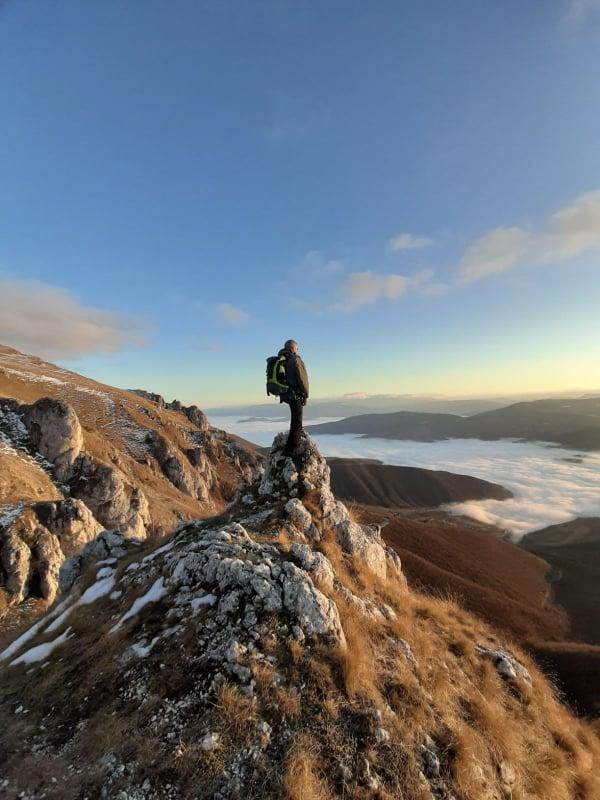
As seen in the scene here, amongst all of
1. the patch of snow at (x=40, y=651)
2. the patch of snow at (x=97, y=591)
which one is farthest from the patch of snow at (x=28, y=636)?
the patch of snow at (x=40, y=651)

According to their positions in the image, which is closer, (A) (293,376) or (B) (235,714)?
(B) (235,714)

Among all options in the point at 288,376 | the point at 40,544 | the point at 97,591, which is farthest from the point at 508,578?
the point at 97,591

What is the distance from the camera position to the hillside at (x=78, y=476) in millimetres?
25359

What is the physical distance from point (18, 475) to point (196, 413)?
3777 inches

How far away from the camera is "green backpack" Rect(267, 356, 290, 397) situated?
15.0 m

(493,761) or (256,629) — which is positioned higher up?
(256,629)

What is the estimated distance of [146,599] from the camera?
10.1 meters

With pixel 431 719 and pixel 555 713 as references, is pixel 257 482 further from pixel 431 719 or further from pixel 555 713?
pixel 555 713

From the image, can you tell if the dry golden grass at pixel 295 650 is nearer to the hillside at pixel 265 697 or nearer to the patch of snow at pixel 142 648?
the hillside at pixel 265 697

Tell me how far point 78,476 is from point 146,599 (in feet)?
138

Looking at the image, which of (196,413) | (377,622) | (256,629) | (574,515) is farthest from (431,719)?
(574,515)

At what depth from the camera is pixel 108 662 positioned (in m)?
8.34

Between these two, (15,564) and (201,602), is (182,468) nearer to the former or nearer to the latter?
(15,564)

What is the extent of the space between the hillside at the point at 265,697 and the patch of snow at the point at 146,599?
0.06 metres
